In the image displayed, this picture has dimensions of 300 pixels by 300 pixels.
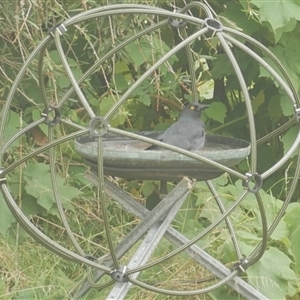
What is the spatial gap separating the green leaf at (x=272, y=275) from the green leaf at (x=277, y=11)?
751mm

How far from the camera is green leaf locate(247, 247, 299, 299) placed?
2316mm

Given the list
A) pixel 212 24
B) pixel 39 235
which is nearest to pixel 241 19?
pixel 212 24

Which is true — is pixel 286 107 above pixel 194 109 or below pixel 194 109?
below

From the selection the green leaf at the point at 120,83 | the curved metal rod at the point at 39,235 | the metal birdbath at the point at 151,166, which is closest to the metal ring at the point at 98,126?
the metal birdbath at the point at 151,166

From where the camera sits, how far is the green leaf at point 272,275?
2.32m

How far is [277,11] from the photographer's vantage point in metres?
2.43

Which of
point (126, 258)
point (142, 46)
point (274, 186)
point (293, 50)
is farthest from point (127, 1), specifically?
point (274, 186)

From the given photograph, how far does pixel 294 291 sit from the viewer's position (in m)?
2.45

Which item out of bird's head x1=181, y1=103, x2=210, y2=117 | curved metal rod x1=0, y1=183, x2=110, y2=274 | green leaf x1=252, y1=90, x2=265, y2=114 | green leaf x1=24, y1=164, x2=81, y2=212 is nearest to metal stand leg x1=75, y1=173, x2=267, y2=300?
curved metal rod x1=0, y1=183, x2=110, y2=274

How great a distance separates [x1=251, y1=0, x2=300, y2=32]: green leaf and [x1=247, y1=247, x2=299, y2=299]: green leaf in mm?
751

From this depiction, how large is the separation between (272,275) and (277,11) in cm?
86

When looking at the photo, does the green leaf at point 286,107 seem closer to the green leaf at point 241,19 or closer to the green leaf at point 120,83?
the green leaf at point 241,19

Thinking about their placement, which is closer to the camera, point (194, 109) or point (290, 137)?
point (194, 109)

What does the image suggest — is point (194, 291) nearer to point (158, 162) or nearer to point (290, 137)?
point (158, 162)
